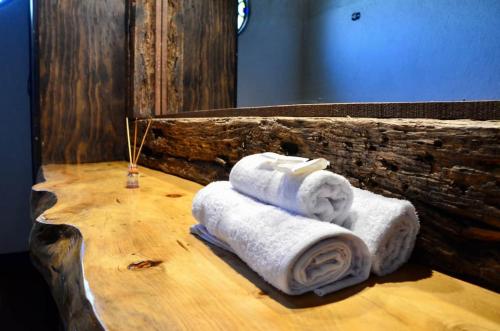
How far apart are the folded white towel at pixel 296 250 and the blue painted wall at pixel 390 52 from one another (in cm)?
263

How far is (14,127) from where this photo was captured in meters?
2.15

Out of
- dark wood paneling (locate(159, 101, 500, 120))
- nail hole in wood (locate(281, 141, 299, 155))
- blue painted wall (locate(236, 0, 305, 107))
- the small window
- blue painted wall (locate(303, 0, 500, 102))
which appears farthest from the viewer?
blue painted wall (locate(236, 0, 305, 107))

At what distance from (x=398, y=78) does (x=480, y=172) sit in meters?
3.11

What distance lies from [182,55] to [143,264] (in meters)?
Result: 1.49

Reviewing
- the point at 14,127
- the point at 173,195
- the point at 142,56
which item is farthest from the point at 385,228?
the point at 14,127

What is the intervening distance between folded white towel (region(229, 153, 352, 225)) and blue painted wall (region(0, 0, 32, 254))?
2047mm

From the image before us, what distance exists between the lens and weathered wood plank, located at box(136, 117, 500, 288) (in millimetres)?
476

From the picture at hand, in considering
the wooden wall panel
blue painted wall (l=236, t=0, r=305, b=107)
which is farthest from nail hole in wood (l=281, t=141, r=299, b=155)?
blue painted wall (l=236, t=0, r=305, b=107)

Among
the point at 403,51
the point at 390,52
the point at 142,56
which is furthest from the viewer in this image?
the point at 390,52

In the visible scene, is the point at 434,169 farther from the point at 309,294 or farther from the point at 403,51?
the point at 403,51

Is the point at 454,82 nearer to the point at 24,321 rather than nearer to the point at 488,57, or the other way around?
the point at 488,57

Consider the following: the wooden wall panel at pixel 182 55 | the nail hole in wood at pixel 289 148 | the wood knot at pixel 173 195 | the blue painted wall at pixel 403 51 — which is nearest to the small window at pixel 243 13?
the blue painted wall at pixel 403 51

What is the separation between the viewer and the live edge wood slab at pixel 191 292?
405 mm

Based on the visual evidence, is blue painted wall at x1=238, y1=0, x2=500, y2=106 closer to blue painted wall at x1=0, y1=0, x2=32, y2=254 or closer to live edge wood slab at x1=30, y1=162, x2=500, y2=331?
blue painted wall at x1=0, y1=0, x2=32, y2=254
